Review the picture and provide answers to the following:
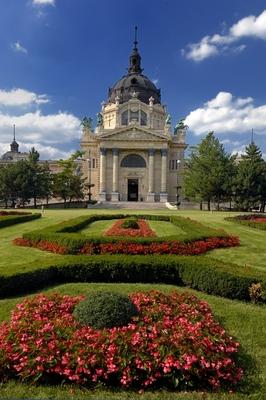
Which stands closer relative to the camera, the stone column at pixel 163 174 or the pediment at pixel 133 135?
the pediment at pixel 133 135

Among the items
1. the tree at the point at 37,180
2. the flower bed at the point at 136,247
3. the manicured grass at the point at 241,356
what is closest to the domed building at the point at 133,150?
the tree at the point at 37,180

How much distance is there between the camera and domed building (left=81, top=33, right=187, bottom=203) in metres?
67.8

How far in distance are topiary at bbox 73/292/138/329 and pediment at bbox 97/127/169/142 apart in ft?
204

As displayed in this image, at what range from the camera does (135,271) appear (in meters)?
10.1

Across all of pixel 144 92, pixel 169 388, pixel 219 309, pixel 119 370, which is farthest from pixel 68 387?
pixel 144 92

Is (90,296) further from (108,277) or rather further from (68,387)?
(108,277)

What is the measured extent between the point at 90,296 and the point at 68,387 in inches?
66.7

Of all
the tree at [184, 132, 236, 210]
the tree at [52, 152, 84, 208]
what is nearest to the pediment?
the tree at [52, 152, 84, 208]

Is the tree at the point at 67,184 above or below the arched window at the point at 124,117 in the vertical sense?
below

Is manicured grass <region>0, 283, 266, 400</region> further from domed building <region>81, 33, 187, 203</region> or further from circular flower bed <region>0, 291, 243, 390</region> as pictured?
domed building <region>81, 33, 187, 203</region>

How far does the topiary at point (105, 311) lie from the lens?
594 cm

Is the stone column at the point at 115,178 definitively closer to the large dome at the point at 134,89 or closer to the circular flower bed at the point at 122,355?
the large dome at the point at 134,89

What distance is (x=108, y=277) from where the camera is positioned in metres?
10.1

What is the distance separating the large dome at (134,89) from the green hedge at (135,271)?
2736 inches
